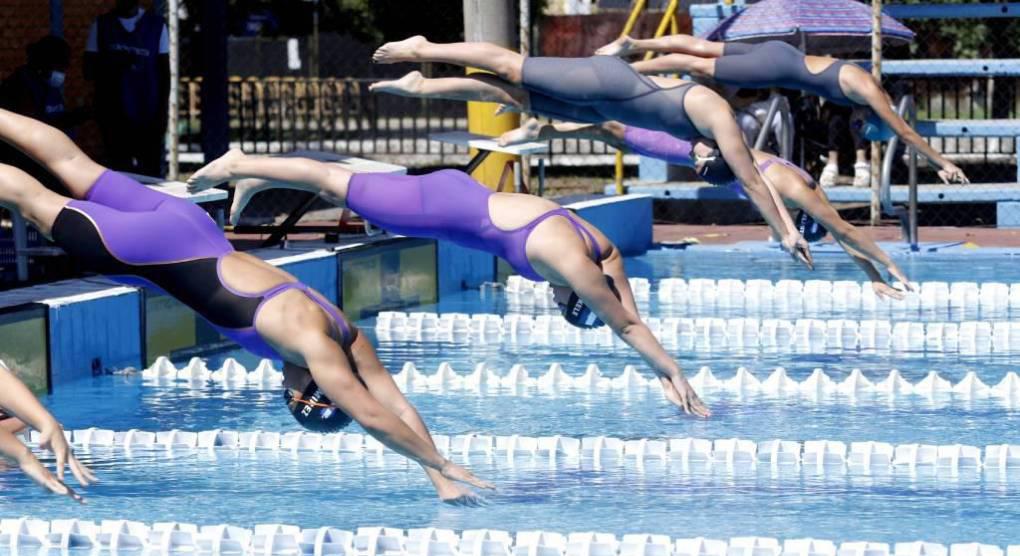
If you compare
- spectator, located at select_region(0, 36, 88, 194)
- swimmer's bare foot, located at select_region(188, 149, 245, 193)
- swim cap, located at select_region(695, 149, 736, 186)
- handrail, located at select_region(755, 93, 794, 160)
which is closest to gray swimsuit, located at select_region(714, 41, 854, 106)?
swim cap, located at select_region(695, 149, 736, 186)

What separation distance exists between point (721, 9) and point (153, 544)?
11.4 meters

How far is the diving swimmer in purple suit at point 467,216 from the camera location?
24.6 ft

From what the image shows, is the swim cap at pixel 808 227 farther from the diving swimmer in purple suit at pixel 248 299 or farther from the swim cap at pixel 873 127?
the diving swimmer in purple suit at pixel 248 299

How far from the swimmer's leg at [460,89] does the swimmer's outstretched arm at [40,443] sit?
314cm

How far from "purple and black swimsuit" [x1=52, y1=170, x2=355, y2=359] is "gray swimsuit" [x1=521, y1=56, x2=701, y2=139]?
2421 millimetres

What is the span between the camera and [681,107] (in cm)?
841

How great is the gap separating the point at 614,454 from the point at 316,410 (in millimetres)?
1865

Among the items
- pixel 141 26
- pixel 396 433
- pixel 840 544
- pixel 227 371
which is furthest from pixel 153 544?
pixel 141 26

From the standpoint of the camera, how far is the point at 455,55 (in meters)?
8.25

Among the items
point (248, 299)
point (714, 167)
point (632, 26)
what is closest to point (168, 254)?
point (248, 299)

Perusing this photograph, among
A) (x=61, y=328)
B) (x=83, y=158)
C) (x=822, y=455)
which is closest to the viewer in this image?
(x=83, y=158)

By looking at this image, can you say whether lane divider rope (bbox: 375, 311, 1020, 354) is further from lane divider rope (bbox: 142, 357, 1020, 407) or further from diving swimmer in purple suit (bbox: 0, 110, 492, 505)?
diving swimmer in purple suit (bbox: 0, 110, 492, 505)

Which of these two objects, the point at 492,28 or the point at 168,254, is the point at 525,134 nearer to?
the point at 168,254

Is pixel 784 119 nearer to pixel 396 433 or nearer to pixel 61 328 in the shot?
pixel 61 328
